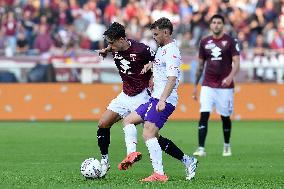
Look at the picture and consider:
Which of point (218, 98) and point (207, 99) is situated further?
point (218, 98)

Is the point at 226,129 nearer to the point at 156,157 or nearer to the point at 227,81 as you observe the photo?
the point at 227,81

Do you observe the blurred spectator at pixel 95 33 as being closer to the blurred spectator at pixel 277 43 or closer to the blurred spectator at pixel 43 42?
the blurred spectator at pixel 43 42

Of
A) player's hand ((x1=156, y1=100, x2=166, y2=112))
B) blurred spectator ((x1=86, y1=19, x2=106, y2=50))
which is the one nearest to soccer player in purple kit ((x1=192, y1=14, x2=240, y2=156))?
player's hand ((x1=156, y1=100, x2=166, y2=112))

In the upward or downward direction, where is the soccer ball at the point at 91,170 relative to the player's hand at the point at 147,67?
downward

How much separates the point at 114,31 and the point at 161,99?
134cm

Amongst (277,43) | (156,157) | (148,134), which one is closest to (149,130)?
(148,134)

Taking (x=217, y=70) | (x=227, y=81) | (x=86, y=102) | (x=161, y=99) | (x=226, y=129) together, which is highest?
(x=161, y=99)

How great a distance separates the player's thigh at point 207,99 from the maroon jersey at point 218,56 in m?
0.12

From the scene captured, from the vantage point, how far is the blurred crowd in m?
30.5

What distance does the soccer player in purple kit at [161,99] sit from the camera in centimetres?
1220

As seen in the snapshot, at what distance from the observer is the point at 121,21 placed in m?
32.2

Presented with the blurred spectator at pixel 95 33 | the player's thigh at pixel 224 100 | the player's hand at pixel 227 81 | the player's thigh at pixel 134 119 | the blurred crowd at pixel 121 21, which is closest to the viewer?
the player's thigh at pixel 134 119

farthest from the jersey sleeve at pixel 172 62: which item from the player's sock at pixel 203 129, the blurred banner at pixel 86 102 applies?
the blurred banner at pixel 86 102

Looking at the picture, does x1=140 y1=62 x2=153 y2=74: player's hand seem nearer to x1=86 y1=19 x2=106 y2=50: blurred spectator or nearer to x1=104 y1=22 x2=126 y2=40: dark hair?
x1=104 y1=22 x2=126 y2=40: dark hair
